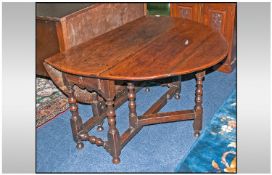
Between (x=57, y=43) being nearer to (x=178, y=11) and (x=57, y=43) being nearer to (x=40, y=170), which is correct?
(x=40, y=170)

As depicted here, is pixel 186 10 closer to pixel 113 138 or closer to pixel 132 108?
pixel 132 108

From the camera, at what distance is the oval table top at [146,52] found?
2.30 metres

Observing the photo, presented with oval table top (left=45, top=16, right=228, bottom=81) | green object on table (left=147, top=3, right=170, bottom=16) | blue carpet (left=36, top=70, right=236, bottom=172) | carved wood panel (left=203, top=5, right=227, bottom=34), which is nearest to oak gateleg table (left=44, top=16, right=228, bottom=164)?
oval table top (left=45, top=16, right=228, bottom=81)

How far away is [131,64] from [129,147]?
905 millimetres

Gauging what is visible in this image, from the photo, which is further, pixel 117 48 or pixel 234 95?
pixel 234 95

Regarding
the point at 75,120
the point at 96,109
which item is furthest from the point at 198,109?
the point at 75,120

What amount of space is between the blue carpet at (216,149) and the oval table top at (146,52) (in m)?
0.85

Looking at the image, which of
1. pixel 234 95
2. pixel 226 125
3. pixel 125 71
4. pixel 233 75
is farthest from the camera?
pixel 233 75

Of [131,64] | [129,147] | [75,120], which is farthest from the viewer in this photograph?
[129,147]

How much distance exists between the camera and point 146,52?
262cm

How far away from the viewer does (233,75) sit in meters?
4.14

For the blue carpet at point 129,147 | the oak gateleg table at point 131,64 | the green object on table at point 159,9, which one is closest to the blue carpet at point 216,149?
the blue carpet at point 129,147

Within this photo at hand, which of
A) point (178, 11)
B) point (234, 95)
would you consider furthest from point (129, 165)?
point (178, 11)

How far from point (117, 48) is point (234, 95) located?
1656 millimetres
